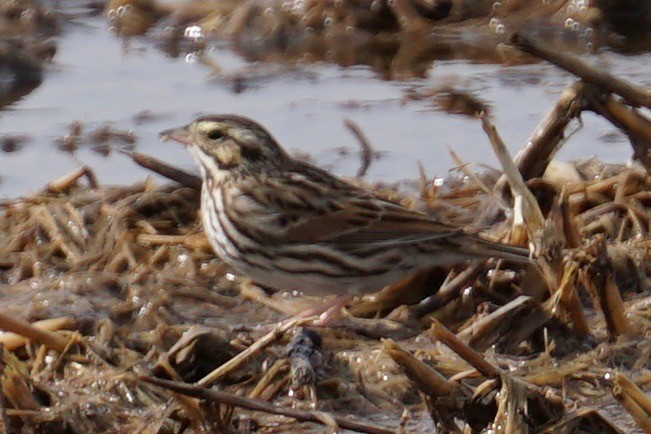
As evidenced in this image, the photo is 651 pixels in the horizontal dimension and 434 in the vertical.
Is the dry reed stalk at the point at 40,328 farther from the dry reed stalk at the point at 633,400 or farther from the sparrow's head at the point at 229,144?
the dry reed stalk at the point at 633,400

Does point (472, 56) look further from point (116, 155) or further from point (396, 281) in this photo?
point (396, 281)

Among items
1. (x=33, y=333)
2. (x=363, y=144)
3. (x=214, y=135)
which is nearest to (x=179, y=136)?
(x=214, y=135)

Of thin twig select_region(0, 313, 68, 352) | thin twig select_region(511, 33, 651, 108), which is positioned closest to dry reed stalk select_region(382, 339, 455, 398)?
thin twig select_region(0, 313, 68, 352)

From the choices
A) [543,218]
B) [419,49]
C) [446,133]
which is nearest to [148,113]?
[446,133]

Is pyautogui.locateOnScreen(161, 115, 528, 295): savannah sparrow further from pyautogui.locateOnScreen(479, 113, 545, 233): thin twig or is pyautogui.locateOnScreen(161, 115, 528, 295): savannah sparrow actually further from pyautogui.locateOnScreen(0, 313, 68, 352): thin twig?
pyautogui.locateOnScreen(0, 313, 68, 352): thin twig

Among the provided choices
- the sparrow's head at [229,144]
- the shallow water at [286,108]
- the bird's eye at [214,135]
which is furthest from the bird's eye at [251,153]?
the shallow water at [286,108]

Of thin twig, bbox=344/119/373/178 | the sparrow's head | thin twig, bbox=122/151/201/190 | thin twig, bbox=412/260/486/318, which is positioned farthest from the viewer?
thin twig, bbox=344/119/373/178
